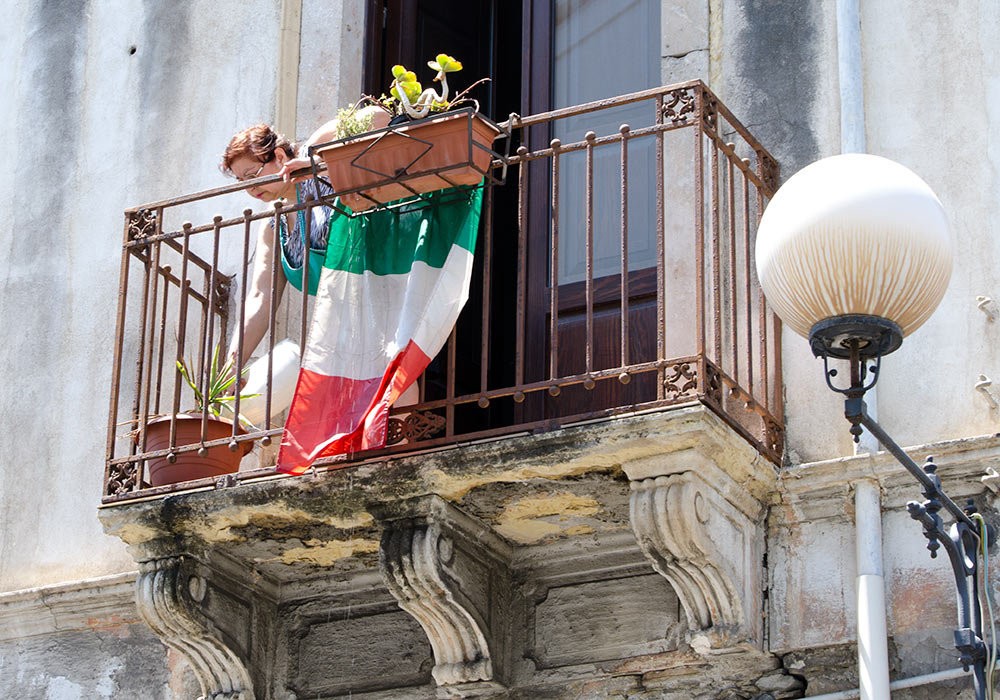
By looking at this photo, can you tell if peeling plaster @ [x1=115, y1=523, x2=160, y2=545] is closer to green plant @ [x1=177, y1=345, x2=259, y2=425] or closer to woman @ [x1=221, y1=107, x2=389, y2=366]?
green plant @ [x1=177, y1=345, x2=259, y2=425]

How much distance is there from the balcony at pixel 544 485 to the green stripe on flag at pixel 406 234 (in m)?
0.12

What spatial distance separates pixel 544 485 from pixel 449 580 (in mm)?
452

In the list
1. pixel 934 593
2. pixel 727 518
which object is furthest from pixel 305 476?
pixel 934 593

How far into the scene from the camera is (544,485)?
A: 617 centimetres

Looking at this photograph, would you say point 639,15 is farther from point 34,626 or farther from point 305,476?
point 34,626

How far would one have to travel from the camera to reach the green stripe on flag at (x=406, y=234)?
643 cm

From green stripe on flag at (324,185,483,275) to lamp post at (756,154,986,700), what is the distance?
5.33ft

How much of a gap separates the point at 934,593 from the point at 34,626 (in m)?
3.47

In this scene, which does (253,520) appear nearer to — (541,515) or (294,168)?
(541,515)

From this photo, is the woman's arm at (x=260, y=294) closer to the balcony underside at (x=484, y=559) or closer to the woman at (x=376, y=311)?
the woman at (x=376, y=311)

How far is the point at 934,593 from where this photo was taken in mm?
6004

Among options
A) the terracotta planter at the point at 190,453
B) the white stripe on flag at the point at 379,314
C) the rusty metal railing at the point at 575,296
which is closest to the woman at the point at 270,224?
the rusty metal railing at the point at 575,296

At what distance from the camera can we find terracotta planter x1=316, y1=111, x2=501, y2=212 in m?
6.22

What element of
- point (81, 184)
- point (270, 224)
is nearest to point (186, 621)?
point (270, 224)
